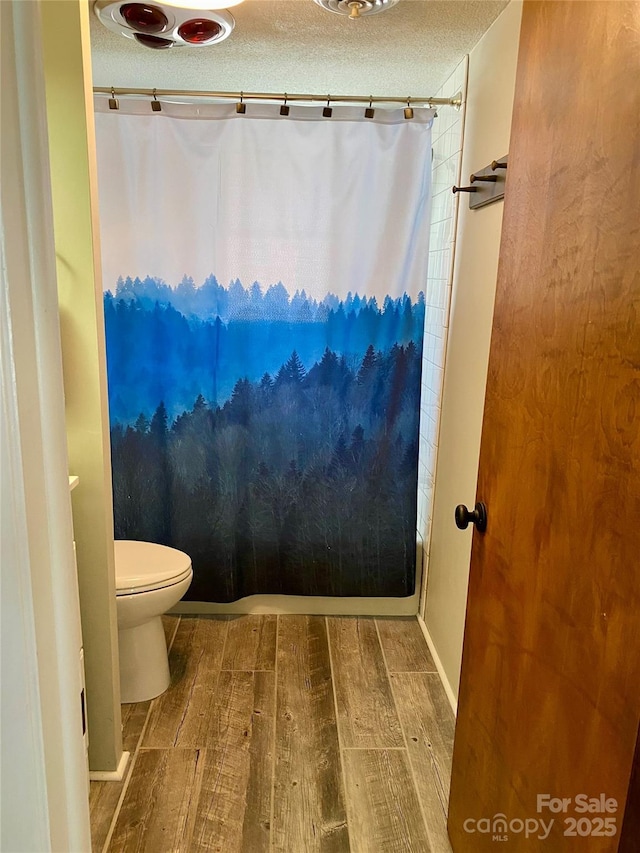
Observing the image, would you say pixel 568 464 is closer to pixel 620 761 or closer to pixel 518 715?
pixel 620 761

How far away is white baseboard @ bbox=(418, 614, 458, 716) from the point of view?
2.21 metres

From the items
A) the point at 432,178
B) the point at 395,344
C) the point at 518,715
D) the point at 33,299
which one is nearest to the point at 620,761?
the point at 518,715

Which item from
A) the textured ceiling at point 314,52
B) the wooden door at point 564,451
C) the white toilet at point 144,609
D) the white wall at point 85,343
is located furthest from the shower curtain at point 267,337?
the wooden door at point 564,451

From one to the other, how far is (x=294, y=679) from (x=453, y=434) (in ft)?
3.58

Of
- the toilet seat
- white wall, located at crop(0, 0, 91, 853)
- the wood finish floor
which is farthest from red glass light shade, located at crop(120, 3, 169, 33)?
the wood finish floor

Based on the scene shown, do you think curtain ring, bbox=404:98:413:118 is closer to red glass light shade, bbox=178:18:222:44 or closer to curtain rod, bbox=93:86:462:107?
curtain rod, bbox=93:86:462:107

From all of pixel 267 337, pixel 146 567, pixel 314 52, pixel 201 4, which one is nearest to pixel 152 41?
pixel 201 4

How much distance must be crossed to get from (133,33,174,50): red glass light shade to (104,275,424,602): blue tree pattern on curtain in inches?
31.0

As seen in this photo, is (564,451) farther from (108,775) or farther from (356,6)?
(108,775)

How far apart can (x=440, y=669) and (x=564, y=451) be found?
1.63 metres

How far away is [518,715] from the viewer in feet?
3.98

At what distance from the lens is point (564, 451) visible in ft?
3.39

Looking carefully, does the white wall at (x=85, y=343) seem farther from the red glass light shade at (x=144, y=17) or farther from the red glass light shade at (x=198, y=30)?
the red glass light shade at (x=198, y=30)

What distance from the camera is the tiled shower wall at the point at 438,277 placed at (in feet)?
7.79
